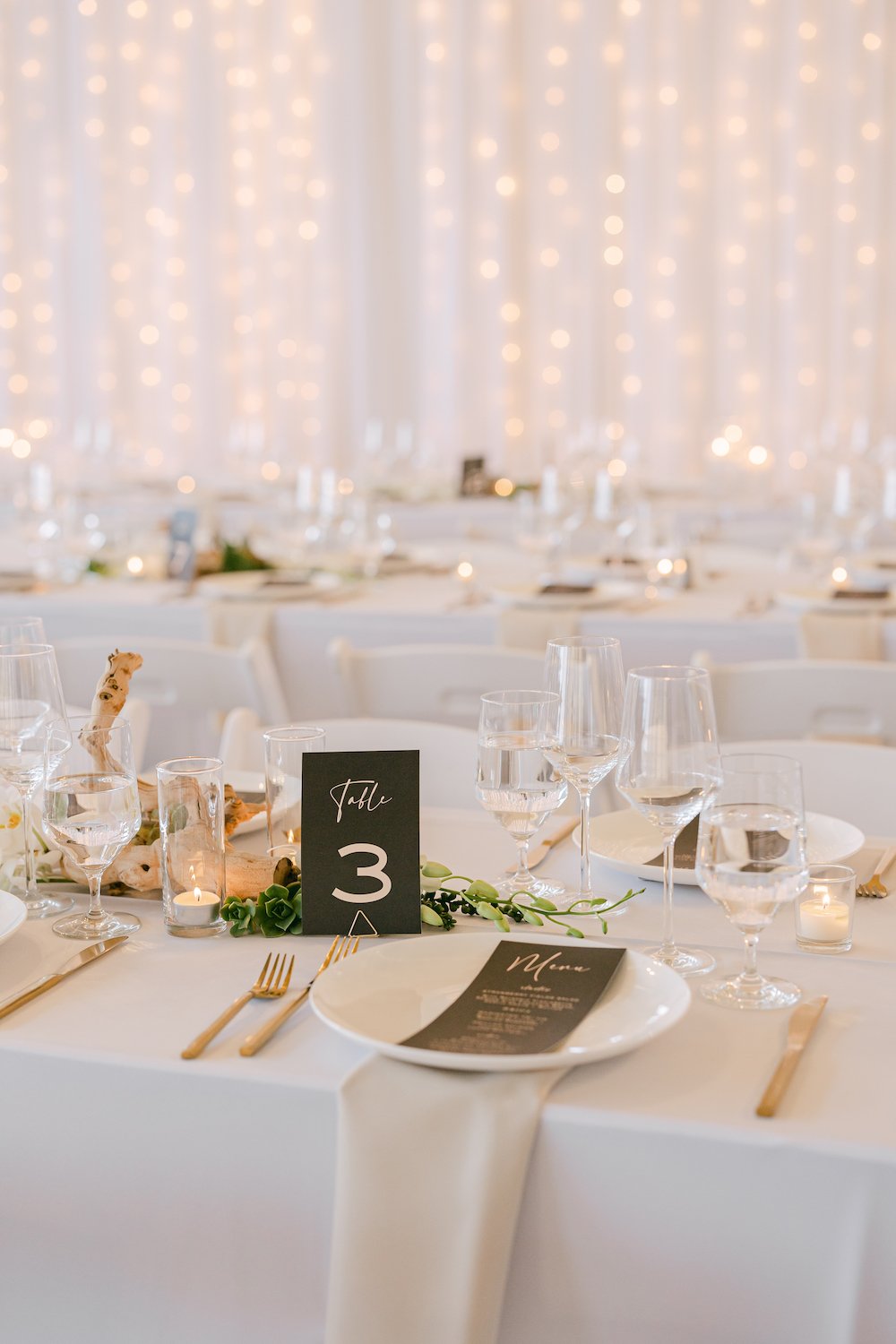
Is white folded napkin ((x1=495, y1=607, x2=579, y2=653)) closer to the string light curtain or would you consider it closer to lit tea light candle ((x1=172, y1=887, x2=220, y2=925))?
lit tea light candle ((x1=172, y1=887, x2=220, y2=925))

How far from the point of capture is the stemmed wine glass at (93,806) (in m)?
1.46

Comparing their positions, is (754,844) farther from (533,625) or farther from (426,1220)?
(533,625)

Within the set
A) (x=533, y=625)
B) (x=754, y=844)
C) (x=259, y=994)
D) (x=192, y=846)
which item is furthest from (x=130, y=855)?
(x=533, y=625)

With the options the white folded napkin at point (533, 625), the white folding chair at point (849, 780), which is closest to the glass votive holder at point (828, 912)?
the white folding chair at point (849, 780)

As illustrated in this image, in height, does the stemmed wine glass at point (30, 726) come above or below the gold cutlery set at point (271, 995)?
above

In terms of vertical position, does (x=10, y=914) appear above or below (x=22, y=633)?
below

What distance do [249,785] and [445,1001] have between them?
0.81m

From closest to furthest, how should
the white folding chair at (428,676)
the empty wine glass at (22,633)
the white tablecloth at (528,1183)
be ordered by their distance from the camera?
the white tablecloth at (528,1183) → the empty wine glass at (22,633) → the white folding chair at (428,676)

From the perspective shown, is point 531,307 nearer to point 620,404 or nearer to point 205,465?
point 620,404

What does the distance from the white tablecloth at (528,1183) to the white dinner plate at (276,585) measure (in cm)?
237

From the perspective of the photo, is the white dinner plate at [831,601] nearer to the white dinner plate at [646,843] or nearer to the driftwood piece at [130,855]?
the white dinner plate at [646,843]

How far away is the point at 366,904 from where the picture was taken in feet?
4.89

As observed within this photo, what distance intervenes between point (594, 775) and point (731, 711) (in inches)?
44.1

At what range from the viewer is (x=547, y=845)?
179 cm
